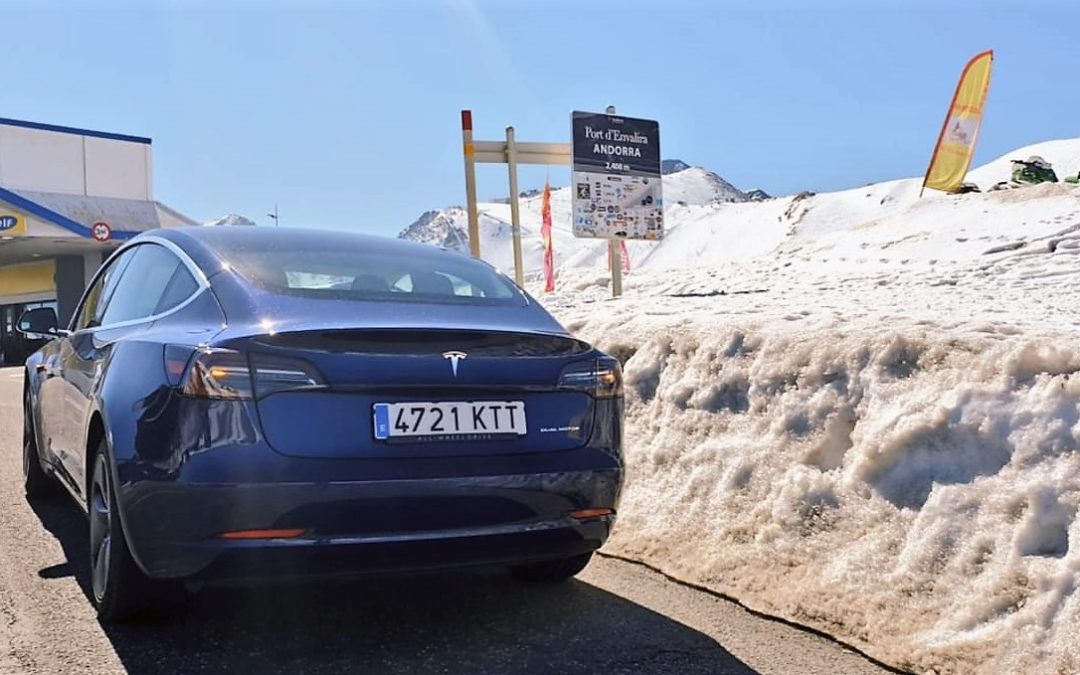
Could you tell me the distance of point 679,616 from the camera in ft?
11.7

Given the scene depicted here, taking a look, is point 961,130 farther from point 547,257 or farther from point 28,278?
point 28,278

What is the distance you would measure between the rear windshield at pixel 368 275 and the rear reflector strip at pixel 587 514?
3.04ft

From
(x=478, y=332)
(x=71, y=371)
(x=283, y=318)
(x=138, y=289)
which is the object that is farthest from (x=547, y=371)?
(x=71, y=371)

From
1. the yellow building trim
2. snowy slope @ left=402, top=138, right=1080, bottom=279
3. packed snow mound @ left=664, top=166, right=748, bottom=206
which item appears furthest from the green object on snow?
packed snow mound @ left=664, top=166, right=748, bottom=206

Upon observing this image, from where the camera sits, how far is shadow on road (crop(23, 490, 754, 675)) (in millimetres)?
3027

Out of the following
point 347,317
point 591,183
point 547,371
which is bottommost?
point 547,371

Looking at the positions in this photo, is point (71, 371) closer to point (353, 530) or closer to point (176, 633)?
point (176, 633)

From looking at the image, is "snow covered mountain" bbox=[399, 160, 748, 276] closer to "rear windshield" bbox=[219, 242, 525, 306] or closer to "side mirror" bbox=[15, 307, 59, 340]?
"side mirror" bbox=[15, 307, 59, 340]

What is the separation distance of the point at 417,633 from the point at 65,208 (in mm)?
33256

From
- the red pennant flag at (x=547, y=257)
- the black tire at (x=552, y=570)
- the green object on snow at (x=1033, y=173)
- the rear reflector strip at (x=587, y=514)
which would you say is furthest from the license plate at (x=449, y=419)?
the green object on snow at (x=1033, y=173)

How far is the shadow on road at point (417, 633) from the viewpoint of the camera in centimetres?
303

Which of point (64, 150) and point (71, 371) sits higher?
point (64, 150)

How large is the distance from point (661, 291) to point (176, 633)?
30.3 feet

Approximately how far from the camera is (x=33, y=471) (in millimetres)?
5398
